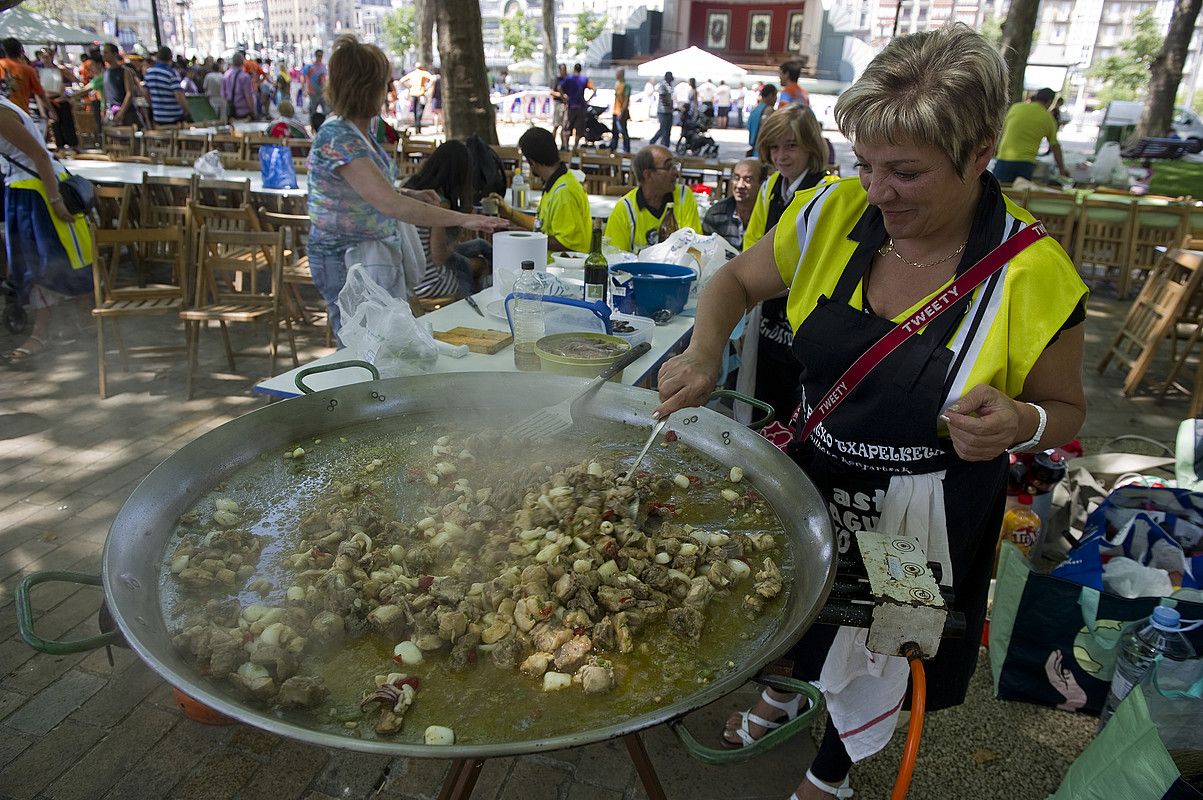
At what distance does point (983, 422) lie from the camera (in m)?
1.41

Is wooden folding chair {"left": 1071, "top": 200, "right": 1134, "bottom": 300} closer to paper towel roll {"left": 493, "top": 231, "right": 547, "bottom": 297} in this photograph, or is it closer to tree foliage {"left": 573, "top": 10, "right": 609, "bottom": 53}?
paper towel roll {"left": 493, "top": 231, "right": 547, "bottom": 297}

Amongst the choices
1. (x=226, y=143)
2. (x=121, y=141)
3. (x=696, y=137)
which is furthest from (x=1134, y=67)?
(x=121, y=141)

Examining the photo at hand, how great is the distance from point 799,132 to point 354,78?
2337mm

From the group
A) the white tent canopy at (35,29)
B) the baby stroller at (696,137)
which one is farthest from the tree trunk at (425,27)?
the white tent canopy at (35,29)

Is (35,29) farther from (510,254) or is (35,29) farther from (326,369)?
(326,369)

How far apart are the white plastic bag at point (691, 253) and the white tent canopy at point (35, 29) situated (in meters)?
22.7

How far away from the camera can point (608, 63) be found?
45125 millimetres

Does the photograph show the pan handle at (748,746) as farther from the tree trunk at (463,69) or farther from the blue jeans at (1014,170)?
the blue jeans at (1014,170)

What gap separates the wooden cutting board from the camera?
2.98 m

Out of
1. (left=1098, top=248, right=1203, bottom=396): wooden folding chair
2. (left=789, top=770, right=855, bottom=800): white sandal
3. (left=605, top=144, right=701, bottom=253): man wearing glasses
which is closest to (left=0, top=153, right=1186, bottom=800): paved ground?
(left=789, top=770, right=855, bottom=800): white sandal

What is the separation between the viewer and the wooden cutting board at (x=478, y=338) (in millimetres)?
2980

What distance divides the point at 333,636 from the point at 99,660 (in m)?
2.04

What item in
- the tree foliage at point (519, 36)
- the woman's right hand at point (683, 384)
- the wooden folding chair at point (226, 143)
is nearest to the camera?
the woman's right hand at point (683, 384)

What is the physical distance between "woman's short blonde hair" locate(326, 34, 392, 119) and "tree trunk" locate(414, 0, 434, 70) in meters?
16.0
